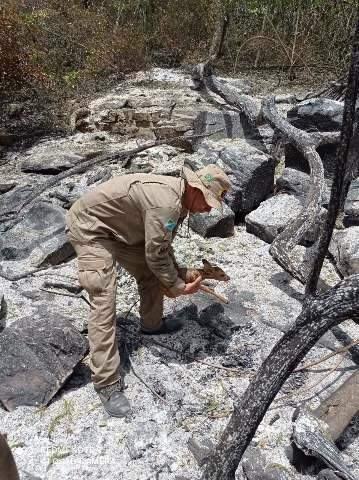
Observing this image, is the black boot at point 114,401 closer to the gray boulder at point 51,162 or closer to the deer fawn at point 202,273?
the deer fawn at point 202,273

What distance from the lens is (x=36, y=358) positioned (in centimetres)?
313

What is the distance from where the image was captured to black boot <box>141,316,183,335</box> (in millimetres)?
3705

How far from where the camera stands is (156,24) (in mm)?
11125

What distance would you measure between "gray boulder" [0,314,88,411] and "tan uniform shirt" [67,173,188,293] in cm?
71

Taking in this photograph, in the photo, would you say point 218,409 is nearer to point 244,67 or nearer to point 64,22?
point 244,67

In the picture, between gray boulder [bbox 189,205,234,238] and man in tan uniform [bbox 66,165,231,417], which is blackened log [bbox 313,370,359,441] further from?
gray boulder [bbox 189,205,234,238]

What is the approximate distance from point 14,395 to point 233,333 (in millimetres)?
1669

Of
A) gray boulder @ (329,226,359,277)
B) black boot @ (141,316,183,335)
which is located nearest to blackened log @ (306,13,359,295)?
black boot @ (141,316,183,335)

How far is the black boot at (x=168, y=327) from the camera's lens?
371cm

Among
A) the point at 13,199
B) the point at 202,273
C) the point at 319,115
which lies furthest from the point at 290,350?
the point at 319,115

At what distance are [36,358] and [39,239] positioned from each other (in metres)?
1.80

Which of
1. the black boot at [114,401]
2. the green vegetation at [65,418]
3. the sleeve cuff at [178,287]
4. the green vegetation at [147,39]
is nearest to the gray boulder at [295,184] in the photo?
the sleeve cuff at [178,287]

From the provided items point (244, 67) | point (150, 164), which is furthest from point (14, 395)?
point (244, 67)

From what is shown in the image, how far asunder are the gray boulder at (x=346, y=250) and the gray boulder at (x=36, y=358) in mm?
2435
